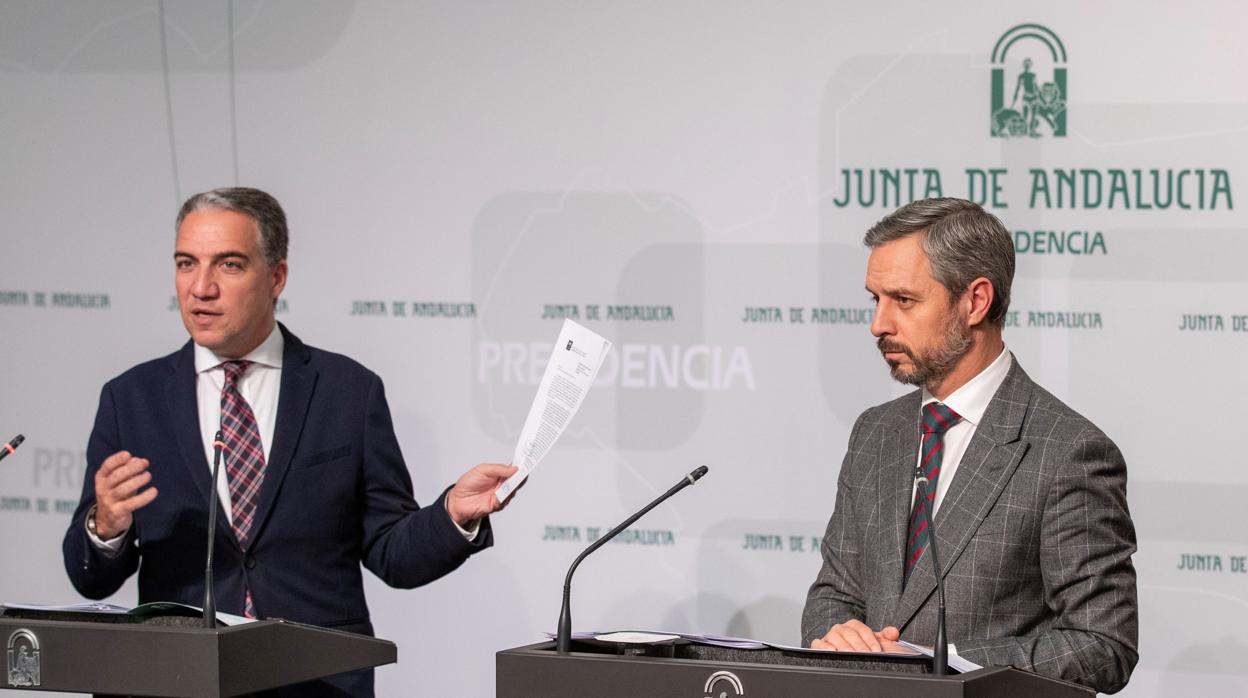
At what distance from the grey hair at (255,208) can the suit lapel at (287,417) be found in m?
0.19

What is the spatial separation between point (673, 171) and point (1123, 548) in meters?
2.03

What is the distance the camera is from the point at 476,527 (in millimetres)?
2949

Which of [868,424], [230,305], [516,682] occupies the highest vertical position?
[230,305]

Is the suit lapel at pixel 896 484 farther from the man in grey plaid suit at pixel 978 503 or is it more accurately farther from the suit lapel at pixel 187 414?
the suit lapel at pixel 187 414

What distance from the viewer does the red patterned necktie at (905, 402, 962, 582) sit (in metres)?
2.65

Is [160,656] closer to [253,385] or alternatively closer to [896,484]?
[253,385]

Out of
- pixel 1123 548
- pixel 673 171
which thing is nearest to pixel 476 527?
pixel 1123 548

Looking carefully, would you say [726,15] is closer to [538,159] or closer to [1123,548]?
[538,159]

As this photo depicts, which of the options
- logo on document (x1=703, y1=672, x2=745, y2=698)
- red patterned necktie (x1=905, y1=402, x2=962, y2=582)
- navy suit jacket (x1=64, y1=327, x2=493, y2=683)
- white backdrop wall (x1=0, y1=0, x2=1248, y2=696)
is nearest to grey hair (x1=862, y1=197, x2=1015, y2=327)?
red patterned necktie (x1=905, y1=402, x2=962, y2=582)

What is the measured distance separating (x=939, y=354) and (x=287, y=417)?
4.67 feet

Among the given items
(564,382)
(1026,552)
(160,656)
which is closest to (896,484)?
(1026,552)

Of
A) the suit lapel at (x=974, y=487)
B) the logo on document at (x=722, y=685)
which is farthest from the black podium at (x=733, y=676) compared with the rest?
the suit lapel at (x=974, y=487)

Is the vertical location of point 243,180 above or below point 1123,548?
above

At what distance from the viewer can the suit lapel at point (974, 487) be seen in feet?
8.40
